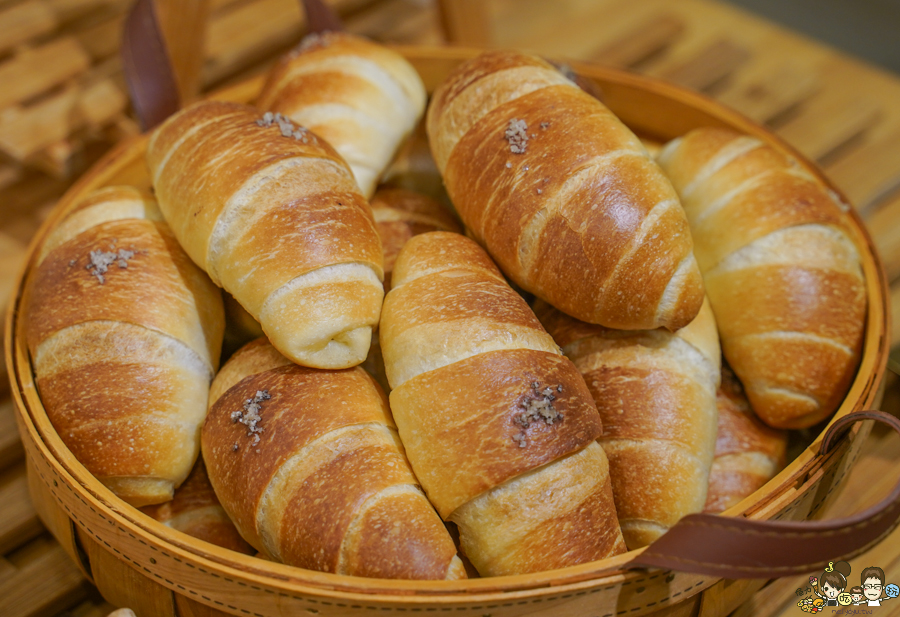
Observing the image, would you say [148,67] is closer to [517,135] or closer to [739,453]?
[517,135]

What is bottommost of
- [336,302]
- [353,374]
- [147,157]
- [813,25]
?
[813,25]

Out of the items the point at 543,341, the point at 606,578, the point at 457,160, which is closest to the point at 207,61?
the point at 457,160

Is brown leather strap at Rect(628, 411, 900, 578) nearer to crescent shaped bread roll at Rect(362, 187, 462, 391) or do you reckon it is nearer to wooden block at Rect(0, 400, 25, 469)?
crescent shaped bread roll at Rect(362, 187, 462, 391)

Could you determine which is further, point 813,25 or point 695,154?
point 813,25

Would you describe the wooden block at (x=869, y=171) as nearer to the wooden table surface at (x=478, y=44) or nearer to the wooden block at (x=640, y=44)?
the wooden table surface at (x=478, y=44)

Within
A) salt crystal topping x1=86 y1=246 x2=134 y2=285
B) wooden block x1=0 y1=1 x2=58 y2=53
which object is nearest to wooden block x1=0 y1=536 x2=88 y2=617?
salt crystal topping x1=86 y1=246 x2=134 y2=285

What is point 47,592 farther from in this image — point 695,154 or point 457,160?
point 695,154
